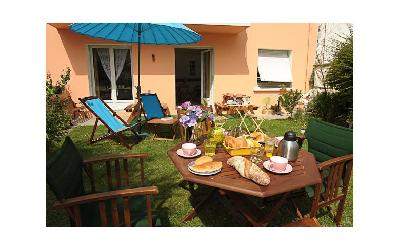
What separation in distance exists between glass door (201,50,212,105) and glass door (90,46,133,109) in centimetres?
287

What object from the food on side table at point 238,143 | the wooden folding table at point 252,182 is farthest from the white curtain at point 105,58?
the food on side table at point 238,143

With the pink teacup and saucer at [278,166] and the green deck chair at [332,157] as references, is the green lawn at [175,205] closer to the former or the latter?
the green deck chair at [332,157]

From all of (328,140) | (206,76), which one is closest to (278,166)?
(328,140)

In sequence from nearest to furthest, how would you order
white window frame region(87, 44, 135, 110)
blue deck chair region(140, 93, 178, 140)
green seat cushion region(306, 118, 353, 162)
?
green seat cushion region(306, 118, 353, 162), blue deck chair region(140, 93, 178, 140), white window frame region(87, 44, 135, 110)

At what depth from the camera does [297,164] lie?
7.73ft

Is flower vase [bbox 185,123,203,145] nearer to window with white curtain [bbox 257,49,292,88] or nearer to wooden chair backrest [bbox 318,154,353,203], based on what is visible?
wooden chair backrest [bbox 318,154,353,203]

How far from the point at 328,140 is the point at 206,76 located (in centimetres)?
738

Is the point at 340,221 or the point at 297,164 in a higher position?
the point at 297,164

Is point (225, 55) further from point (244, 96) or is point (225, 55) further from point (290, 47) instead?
point (290, 47)

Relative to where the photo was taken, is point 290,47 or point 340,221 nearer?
point 340,221

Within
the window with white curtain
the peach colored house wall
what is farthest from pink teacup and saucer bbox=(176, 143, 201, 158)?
the window with white curtain

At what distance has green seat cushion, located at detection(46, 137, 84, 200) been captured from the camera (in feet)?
5.87
